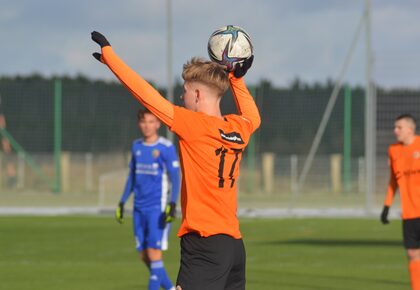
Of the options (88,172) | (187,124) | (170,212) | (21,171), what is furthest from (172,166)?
(21,171)

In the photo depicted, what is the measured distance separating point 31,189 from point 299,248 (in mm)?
18725

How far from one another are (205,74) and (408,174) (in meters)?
6.88

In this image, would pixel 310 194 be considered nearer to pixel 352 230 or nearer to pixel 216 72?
pixel 352 230

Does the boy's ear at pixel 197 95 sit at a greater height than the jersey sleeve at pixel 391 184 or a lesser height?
greater

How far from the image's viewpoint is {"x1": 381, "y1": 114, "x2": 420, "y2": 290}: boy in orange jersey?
12.5 m

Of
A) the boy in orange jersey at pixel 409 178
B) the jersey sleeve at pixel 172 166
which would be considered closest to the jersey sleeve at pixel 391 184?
the boy in orange jersey at pixel 409 178

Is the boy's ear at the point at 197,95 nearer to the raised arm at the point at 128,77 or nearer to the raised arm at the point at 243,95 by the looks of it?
the raised arm at the point at 128,77

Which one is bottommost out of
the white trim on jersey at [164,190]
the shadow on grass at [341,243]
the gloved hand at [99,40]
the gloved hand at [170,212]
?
the shadow on grass at [341,243]

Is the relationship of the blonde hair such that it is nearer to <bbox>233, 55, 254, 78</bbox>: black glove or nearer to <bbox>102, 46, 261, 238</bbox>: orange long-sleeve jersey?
<bbox>102, 46, 261, 238</bbox>: orange long-sleeve jersey

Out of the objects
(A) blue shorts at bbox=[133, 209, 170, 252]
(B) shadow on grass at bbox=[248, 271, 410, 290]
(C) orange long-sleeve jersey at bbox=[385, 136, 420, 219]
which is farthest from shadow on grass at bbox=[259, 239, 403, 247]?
(A) blue shorts at bbox=[133, 209, 170, 252]

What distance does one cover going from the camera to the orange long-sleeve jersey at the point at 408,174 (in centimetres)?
1259

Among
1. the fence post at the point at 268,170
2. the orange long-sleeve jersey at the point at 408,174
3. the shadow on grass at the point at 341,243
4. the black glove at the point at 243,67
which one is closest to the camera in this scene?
the black glove at the point at 243,67

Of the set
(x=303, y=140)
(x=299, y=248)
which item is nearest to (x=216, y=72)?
(x=299, y=248)

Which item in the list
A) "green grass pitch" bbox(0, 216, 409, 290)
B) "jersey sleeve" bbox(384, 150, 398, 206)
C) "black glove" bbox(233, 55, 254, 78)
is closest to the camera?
"black glove" bbox(233, 55, 254, 78)
